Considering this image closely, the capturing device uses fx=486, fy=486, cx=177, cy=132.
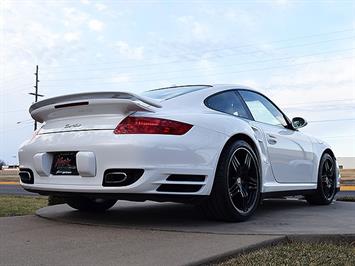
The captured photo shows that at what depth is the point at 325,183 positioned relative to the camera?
639 centimetres

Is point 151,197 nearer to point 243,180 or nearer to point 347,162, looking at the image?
point 243,180

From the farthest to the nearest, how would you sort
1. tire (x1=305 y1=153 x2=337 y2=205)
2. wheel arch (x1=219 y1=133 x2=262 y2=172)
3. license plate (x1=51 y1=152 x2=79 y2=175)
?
1. tire (x1=305 y1=153 x2=337 y2=205)
2. wheel arch (x1=219 y1=133 x2=262 y2=172)
3. license plate (x1=51 y1=152 x2=79 y2=175)

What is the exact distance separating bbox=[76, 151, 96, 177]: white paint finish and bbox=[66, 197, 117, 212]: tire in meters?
1.24

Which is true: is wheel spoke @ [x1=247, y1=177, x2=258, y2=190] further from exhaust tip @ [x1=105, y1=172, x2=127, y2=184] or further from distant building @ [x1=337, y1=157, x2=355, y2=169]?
distant building @ [x1=337, y1=157, x2=355, y2=169]

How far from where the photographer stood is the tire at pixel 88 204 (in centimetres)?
513

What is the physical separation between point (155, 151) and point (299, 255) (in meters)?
1.32

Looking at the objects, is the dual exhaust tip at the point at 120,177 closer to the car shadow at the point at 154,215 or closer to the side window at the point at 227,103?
the car shadow at the point at 154,215

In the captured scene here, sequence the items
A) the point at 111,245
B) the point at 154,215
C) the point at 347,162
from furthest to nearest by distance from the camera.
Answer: the point at 347,162 < the point at 154,215 < the point at 111,245

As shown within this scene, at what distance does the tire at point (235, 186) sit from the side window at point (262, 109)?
80 centimetres

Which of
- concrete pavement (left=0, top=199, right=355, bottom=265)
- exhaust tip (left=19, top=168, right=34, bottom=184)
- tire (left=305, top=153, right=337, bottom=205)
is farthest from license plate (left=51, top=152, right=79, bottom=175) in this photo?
tire (left=305, top=153, right=337, bottom=205)

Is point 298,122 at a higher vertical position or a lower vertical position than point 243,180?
higher

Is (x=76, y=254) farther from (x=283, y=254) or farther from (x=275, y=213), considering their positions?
(x=275, y=213)

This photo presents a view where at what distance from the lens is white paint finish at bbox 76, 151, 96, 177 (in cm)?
393

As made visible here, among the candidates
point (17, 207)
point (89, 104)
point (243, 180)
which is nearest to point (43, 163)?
Answer: point (89, 104)
